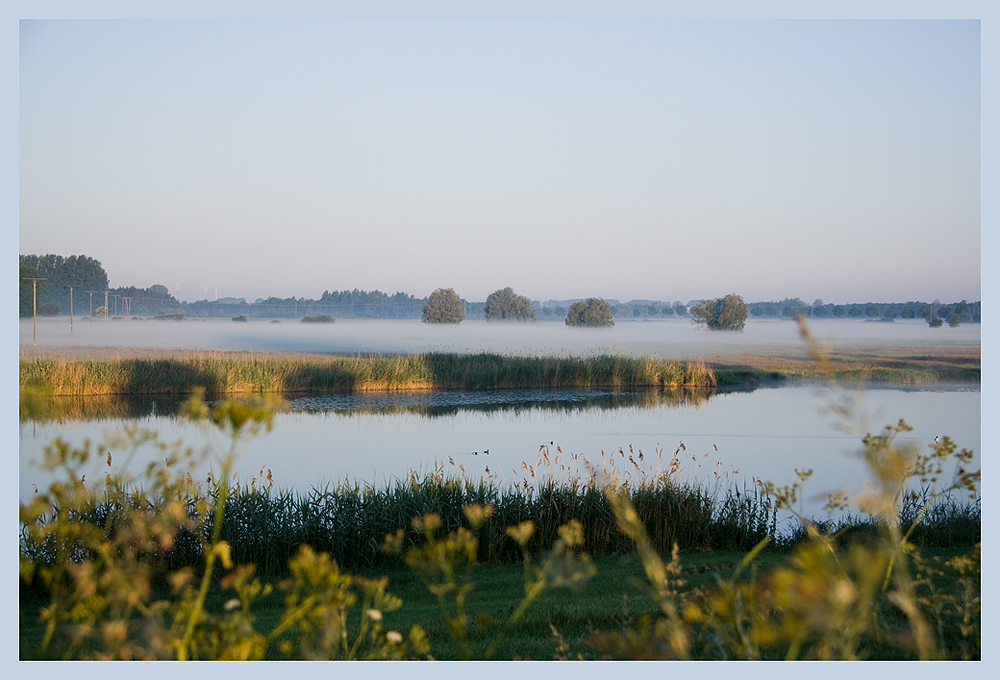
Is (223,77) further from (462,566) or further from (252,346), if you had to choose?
(252,346)

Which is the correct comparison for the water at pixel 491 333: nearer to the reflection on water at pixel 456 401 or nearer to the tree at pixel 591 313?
the tree at pixel 591 313

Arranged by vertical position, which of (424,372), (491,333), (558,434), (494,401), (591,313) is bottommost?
(558,434)

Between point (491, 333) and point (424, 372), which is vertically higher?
point (491, 333)

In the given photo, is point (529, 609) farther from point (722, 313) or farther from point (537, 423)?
point (537, 423)

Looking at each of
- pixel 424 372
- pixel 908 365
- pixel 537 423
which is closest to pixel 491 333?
pixel 537 423

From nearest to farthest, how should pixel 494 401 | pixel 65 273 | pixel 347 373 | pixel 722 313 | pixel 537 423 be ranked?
pixel 65 273 → pixel 722 313 → pixel 537 423 → pixel 347 373 → pixel 494 401

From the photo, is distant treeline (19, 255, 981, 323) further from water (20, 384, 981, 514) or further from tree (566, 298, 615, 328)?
water (20, 384, 981, 514)

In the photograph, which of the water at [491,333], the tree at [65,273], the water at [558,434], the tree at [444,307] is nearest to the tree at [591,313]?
the water at [491,333]

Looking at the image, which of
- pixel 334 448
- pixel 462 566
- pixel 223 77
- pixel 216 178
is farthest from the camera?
pixel 334 448

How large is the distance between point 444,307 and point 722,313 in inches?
130

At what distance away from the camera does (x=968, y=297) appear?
20.5 feet

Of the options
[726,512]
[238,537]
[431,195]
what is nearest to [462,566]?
[238,537]

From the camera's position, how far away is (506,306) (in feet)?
28.9

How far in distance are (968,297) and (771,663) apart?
425cm
